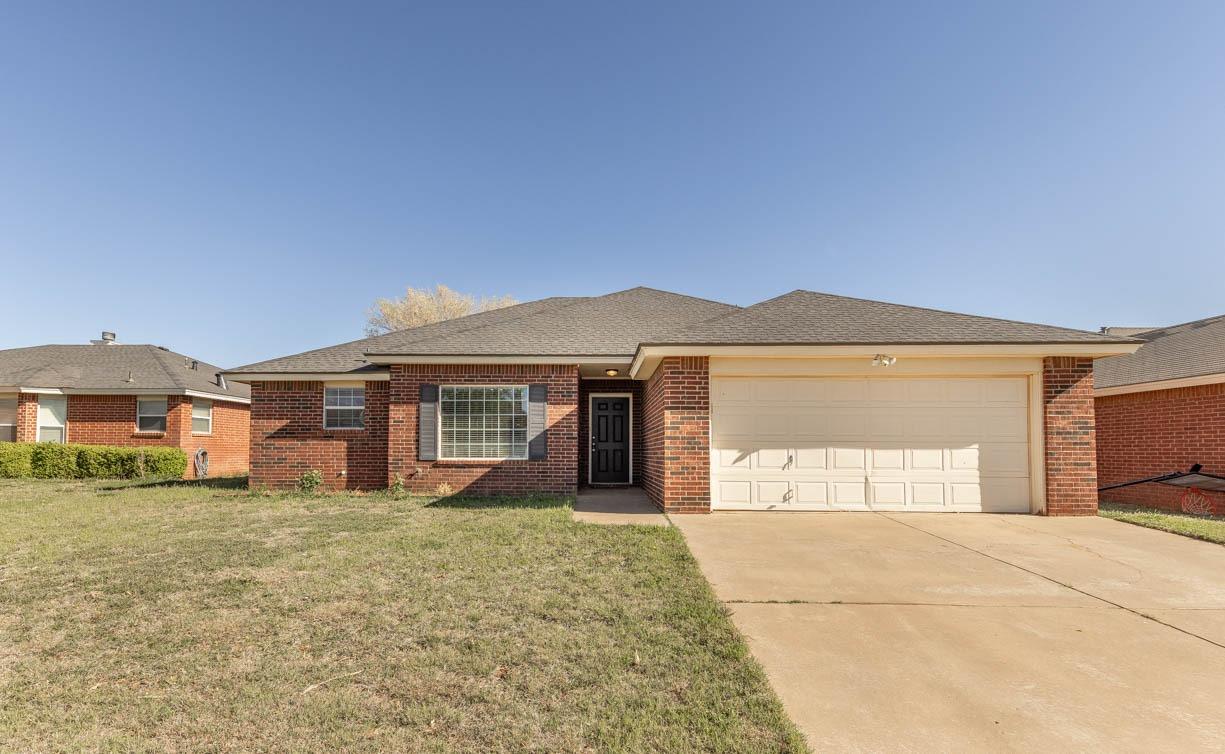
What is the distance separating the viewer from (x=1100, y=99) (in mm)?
9289

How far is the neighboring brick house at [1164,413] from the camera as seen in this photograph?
9805 millimetres

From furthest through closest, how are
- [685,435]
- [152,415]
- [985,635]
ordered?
[152,415], [685,435], [985,635]

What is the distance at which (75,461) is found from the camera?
51.5ft

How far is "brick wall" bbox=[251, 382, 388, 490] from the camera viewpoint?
11680mm

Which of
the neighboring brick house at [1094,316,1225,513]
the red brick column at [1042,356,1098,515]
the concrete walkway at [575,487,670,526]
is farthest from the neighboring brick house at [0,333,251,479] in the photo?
the neighboring brick house at [1094,316,1225,513]

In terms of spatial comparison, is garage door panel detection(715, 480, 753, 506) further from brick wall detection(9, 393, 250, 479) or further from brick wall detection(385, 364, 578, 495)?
brick wall detection(9, 393, 250, 479)

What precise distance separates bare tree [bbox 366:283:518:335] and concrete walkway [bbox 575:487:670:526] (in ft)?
76.3

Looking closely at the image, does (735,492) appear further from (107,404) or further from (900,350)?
(107,404)

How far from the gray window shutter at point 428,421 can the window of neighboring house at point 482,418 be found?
14cm

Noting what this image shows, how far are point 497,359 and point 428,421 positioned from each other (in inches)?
75.9

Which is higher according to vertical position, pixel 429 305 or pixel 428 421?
pixel 429 305

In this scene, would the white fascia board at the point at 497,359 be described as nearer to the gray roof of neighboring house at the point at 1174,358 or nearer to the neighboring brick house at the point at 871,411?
A: the neighboring brick house at the point at 871,411

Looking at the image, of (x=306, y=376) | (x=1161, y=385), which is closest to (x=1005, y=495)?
(x=1161, y=385)

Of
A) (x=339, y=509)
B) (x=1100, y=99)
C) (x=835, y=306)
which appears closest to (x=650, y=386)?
(x=835, y=306)
